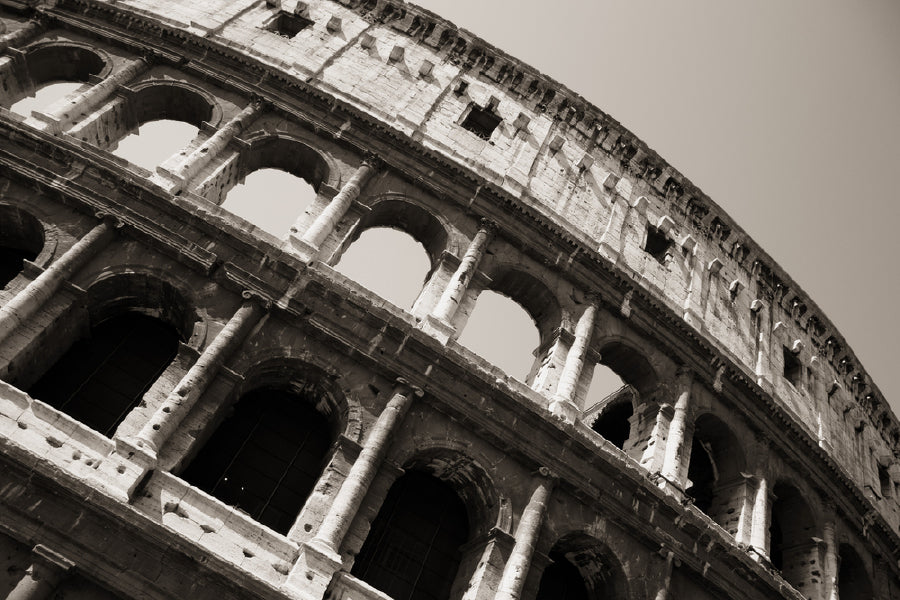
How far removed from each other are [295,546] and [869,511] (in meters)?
11.1

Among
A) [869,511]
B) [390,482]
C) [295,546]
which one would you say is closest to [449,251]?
→ [390,482]

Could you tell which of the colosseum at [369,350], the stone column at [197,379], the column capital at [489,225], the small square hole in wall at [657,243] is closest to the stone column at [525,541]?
the colosseum at [369,350]

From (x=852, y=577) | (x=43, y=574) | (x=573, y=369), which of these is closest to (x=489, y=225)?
(x=573, y=369)

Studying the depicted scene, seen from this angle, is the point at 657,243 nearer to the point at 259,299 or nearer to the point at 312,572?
the point at 259,299

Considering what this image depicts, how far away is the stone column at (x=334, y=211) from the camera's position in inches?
395

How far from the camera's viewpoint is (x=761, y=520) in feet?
37.3

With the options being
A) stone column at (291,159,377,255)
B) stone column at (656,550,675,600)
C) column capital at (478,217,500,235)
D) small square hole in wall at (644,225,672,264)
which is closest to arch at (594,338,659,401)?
column capital at (478,217,500,235)

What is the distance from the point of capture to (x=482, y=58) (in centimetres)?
1505

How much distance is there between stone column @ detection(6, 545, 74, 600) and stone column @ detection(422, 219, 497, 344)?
5.00 metres

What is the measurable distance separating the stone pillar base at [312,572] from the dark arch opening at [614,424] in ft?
27.7

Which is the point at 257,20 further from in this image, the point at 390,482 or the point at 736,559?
the point at 736,559

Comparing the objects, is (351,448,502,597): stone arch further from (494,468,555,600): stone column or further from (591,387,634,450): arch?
(591,387,634,450): arch

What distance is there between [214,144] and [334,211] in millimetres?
2114

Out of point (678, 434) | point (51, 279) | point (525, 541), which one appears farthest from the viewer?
point (678, 434)
